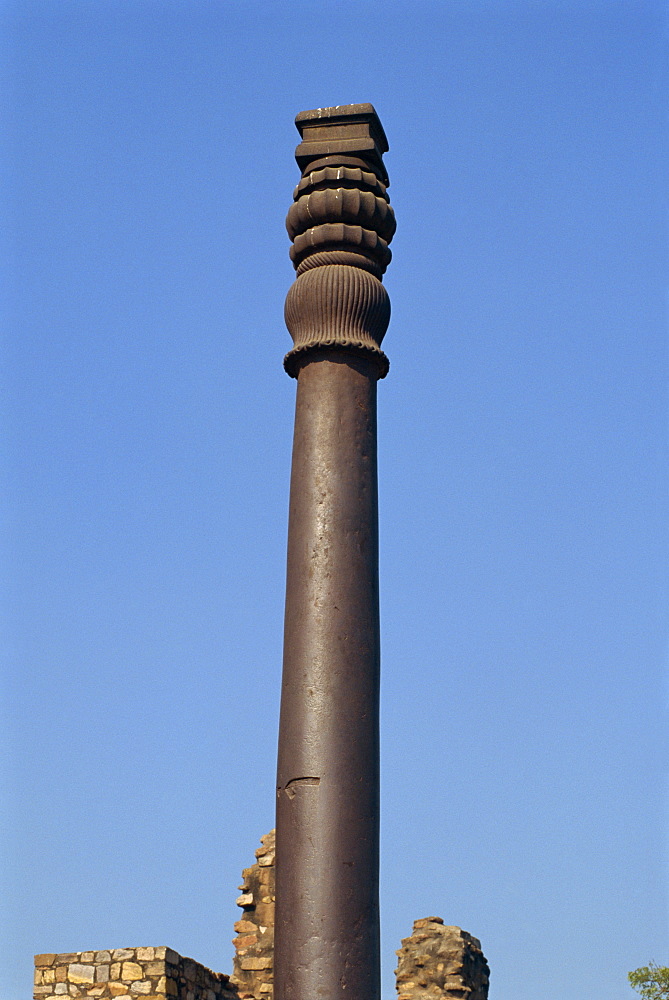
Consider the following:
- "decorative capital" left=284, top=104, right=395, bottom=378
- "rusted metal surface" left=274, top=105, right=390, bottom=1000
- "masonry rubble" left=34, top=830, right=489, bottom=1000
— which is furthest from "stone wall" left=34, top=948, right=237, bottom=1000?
"decorative capital" left=284, top=104, right=395, bottom=378

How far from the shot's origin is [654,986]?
24.2 m

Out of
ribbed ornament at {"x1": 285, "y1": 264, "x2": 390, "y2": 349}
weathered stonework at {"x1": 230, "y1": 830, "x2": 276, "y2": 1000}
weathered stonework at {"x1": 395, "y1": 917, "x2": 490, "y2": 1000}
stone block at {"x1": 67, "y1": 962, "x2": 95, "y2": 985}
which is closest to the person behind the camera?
ribbed ornament at {"x1": 285, "y1": 264, "x2": 390, "y2": 349}

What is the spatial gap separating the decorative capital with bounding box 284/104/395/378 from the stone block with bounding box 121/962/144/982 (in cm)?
431

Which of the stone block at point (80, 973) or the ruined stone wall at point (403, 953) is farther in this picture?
the ruined stone wall at point (403, 953)

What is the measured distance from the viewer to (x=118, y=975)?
9.28 meters

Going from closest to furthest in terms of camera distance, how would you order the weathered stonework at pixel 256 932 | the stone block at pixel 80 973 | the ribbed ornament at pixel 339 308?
the ribbed ornament at pixel 339 308 → the stone block at pixel 80 973 → the weathered stonework at pixel 256 932

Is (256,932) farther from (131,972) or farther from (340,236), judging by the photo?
(340,236)

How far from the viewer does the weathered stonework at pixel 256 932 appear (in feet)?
35.3

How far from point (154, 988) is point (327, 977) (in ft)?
11.4

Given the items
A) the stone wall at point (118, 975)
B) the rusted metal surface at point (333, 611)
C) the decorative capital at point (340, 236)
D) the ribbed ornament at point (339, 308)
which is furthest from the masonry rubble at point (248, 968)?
the ribbed ornament at point (339, 308)

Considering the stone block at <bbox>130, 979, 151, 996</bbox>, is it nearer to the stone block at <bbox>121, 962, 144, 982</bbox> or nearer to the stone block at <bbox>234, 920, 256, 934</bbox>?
the stone block at <bbox>121, 962, 144, 982</bbox>

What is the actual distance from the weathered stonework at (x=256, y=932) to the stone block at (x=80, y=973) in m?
1.59

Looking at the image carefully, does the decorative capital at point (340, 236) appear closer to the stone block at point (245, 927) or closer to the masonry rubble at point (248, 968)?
the masonry rubble at point (248, 968)

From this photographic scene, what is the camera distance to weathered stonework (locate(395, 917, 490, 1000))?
437 inches
